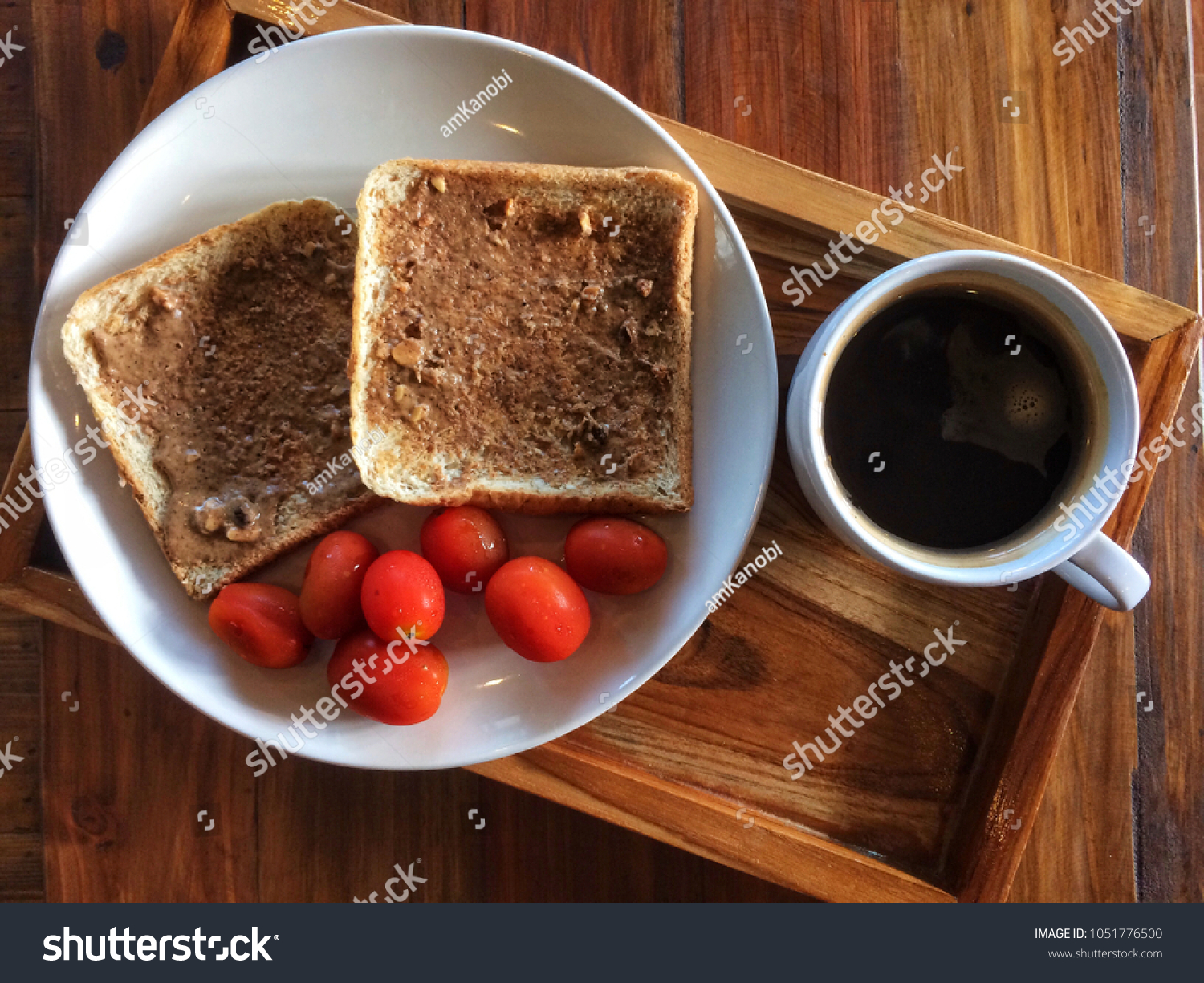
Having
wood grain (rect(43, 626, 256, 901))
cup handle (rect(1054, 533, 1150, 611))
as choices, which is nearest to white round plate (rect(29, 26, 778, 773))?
wood grain (rect(43, 626, 256, 901))

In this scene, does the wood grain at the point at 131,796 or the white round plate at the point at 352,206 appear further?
the wood grain at the point at 131,796

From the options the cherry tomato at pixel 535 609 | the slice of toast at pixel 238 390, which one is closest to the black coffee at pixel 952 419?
the cherry tomato at pixel 535 609

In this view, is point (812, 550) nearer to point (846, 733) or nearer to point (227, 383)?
point (846, 733)

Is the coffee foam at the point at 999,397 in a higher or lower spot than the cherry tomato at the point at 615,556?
higher

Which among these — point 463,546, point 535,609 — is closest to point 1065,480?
point 535,609

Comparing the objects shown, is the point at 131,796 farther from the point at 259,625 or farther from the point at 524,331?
the point at 524,331

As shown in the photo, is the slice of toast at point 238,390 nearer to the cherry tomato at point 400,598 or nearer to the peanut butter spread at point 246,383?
the peanut butter spread at point 246,383
